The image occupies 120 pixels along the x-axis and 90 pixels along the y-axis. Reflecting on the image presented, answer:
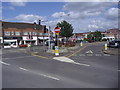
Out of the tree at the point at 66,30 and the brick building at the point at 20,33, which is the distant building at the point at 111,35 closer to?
the tree at the point at 66,30

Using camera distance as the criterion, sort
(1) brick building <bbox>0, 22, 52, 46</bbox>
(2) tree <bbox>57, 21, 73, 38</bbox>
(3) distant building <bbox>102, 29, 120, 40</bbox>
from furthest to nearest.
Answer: (3) distant building <bbox>102, 29, 120, 40</bbox>, (2) tree <bbox>57, 21, 73, 38</bbox>, (1) brick building <bbox>0, 22, 52, 46</bbox>

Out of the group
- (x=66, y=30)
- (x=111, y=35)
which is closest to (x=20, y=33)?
(x=66, y=30)

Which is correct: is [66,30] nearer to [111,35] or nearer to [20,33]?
[20,33]

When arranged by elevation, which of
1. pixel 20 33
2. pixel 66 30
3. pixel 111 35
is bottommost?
pixel 20 33

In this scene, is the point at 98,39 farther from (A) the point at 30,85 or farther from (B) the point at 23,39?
(A) the point at 30,85

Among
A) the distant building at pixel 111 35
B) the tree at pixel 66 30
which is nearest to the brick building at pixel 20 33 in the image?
the tree at pixel 66 30

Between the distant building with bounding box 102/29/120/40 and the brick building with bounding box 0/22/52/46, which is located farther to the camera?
the distant building with bounding box 102/29/120/40

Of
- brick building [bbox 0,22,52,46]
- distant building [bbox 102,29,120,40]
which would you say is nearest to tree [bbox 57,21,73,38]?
brick building [bbox 0,22,52,46]

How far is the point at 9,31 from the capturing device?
53.5 metres

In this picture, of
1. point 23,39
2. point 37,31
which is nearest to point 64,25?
point 37,31

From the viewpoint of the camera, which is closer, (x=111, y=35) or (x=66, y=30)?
(x=66, y=30)

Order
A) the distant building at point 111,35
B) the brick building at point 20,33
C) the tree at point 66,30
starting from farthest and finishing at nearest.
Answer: the distant building at point 111,35, the tree at point 66,30, the brick building at point 20,33

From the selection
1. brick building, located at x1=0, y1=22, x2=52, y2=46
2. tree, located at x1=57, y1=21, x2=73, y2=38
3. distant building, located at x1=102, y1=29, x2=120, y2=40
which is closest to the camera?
brick building, located at x1=0, y1=22, x2=52, y2=46

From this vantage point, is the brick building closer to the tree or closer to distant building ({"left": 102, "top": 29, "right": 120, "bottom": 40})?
the tree
